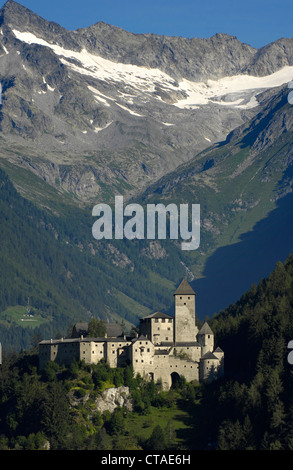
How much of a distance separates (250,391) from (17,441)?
41.1 meters

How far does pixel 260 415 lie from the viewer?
19675cm

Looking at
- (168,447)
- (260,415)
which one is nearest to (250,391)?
(260,415)
